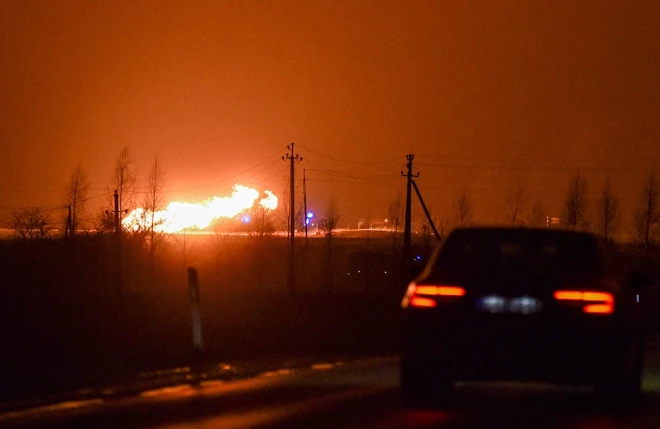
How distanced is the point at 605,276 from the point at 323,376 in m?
4.87

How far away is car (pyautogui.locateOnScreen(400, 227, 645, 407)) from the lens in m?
9.21

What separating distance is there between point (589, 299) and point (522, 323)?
0.65m

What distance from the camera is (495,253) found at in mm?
9906

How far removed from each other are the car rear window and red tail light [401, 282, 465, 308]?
262mm

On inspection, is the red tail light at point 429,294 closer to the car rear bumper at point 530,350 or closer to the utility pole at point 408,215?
the car rear bumper at point 530,350

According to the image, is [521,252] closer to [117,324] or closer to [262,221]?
[117,324]

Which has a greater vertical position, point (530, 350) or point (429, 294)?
point (429, 294)

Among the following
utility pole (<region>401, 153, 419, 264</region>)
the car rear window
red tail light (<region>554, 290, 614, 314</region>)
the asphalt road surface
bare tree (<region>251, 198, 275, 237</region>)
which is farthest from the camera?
bare tree (<region>251, 198, 275, 237</region>)

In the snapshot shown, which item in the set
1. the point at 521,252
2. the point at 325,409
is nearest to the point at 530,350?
the point at 521,252

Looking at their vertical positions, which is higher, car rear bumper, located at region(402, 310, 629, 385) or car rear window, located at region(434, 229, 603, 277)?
car rear window, located at region(434, 229, 603, 277)

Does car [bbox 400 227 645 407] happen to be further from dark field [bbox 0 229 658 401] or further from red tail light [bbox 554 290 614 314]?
dark field [bbox 0 229 658 401]

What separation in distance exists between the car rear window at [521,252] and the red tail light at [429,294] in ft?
0.86

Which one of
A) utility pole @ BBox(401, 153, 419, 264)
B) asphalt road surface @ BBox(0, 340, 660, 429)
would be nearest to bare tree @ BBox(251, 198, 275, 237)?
utility pole @ BBox(401, 153, 419, 264)

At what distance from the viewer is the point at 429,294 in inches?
371
